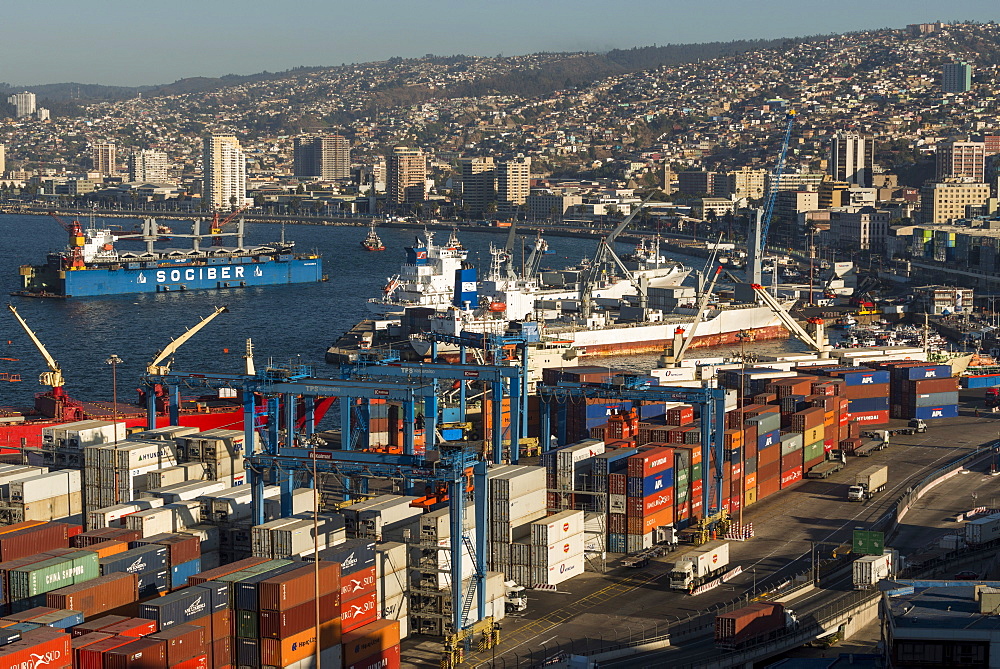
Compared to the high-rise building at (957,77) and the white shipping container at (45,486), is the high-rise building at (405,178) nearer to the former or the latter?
the high-rise building at (957,77)

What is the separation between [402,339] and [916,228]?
4533 centimetres

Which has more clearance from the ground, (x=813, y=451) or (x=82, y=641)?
(x=82, y=641)

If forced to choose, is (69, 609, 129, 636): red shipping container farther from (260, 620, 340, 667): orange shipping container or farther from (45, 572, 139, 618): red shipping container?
(260, 620, 340, 667): orange shipping container

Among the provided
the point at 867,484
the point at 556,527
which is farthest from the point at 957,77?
the point at 556,527

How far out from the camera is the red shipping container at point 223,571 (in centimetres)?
1662

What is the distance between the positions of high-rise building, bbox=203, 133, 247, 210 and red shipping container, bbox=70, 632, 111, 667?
137 m

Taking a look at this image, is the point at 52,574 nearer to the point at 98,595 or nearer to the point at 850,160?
the point at 98,595

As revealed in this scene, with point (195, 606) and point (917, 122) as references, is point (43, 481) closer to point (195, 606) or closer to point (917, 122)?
point (195, 606)

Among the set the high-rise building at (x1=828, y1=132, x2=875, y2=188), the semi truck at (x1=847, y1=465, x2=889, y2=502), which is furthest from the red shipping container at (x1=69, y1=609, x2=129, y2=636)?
the high-rise building at (x1=828, y1=132, x2=875, y2=188)

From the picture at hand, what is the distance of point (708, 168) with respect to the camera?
161625 mm

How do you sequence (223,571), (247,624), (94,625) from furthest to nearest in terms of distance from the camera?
(223,571), (247,624), (94,625)

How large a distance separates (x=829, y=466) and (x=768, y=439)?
2.67 m

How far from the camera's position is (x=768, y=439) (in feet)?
88.0

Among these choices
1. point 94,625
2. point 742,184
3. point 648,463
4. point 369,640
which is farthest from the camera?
point 742,184
